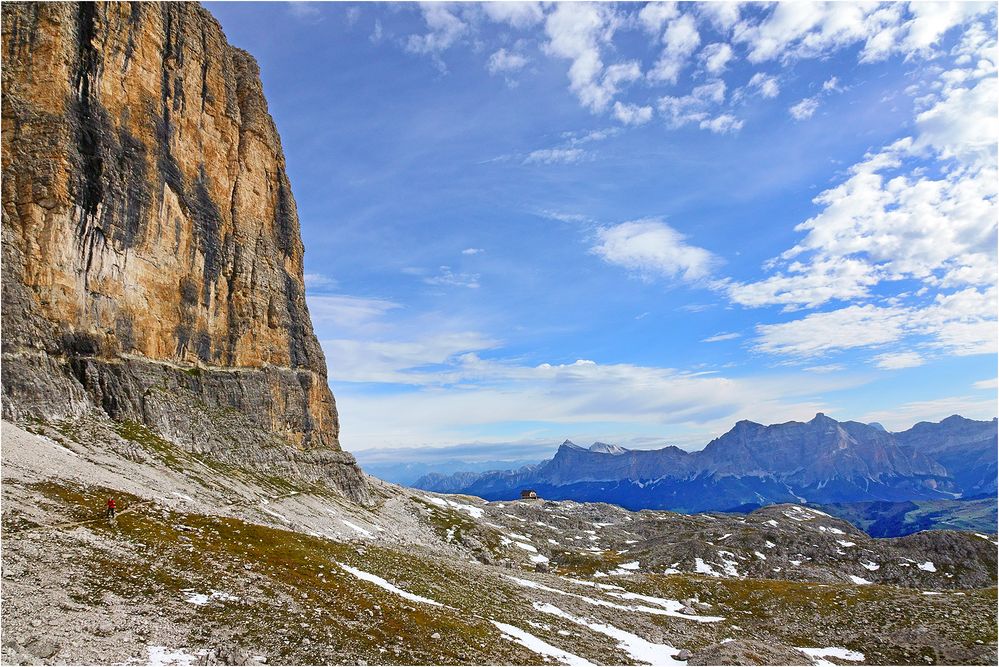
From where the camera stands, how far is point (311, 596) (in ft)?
111

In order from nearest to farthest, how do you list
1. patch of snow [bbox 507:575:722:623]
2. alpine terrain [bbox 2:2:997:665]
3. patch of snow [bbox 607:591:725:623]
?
alpine terrain [bbox 2:2:997:665]
patch of snow [bbox 507:575:722:623]
patch of snow [bbox 607:591:725:623]

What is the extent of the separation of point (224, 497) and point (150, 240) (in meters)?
48.1

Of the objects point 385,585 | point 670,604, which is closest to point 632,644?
point 385,585

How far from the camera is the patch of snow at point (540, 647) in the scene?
3562 cm

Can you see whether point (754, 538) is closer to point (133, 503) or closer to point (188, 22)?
point (133, 503)

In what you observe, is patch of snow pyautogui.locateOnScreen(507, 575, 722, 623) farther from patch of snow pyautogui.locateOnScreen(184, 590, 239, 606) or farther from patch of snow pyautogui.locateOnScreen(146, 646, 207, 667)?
patch of snow pyautogui.locateOnScreen(146, 646, 207, 667)

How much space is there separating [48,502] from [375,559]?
25097 mm

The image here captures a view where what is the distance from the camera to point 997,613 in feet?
189

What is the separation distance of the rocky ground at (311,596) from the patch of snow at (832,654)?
0.92 ft

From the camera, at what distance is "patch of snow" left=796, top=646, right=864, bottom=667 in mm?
49703

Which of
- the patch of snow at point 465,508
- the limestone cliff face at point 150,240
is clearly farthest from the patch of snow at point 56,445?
the patch of snow at point 465,508

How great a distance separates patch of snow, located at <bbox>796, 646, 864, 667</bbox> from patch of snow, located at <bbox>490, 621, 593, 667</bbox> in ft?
89.3

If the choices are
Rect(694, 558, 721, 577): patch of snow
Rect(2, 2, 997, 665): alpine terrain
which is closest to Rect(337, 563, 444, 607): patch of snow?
Rect(2, 2, 997, 665): alpine terrain

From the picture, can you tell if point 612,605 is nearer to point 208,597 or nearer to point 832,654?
point 832,654
